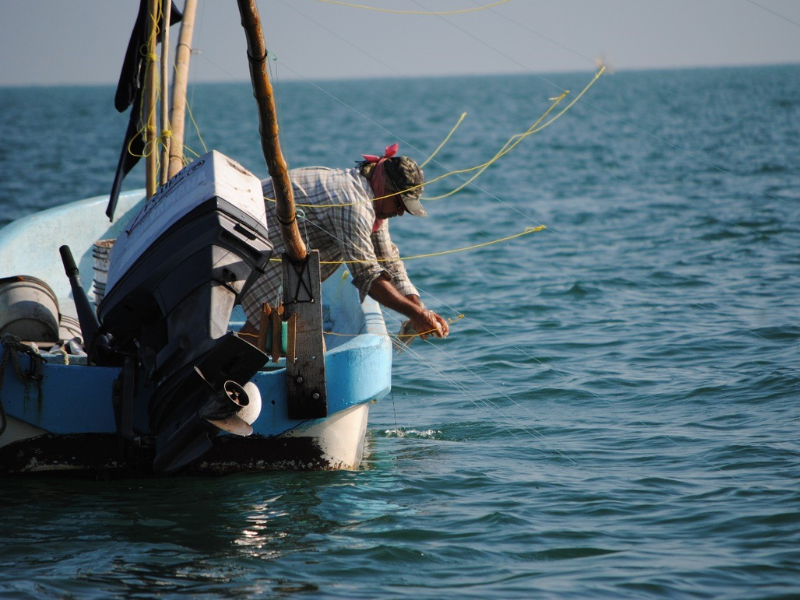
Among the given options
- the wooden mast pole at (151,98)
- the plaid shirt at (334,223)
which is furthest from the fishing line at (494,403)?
the wooden mast pole at (151,98)

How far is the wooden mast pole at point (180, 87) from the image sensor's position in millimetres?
6582

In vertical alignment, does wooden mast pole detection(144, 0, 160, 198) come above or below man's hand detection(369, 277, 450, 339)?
above

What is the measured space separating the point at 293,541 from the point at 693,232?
33.4 ft

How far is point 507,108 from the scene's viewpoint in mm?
65875

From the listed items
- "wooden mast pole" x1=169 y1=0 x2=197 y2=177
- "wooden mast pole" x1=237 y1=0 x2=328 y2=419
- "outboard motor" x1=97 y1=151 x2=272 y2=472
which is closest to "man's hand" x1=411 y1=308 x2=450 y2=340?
"wooden mast pole" x1=237 y1=0 x2=328 y2=419

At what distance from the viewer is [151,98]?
6664 millimetres

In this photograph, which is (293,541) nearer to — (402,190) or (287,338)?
(287,338)

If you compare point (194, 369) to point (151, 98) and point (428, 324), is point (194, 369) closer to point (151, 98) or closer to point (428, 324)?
point (428, 324)

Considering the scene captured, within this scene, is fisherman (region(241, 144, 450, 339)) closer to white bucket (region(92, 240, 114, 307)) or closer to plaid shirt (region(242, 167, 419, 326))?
plaid shirt (region(242, 167, 419, 326))

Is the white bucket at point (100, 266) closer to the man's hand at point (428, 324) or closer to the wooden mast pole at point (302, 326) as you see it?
the wooden mast pole at point (302, 326)

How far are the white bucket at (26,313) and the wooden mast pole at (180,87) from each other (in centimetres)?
119

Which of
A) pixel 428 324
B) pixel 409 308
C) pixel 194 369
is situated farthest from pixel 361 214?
pixel 194 369

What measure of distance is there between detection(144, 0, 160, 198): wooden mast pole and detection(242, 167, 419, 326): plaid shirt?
1365 millimetres

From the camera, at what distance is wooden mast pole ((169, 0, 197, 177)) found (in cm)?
658
